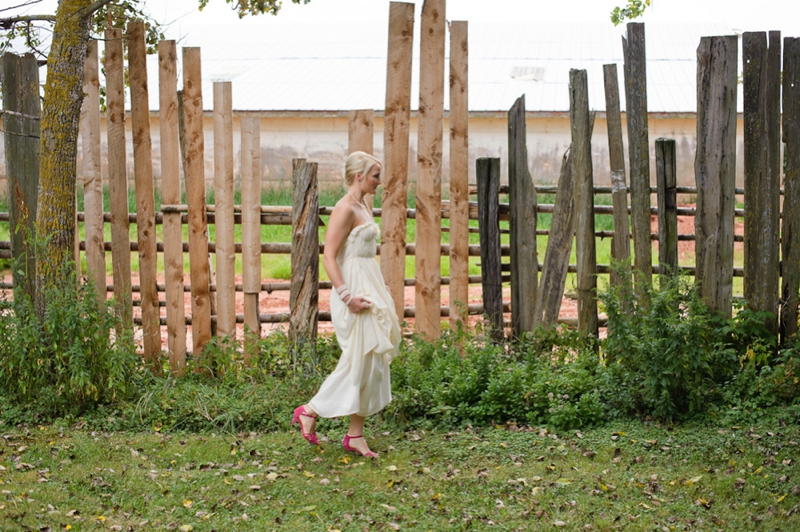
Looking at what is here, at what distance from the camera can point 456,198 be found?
267 inches

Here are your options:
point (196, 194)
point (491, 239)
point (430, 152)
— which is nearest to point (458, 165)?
point (430, 152)

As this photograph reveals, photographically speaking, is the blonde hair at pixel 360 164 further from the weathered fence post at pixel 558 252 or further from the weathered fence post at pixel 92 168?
the weathered fence post at pixel 92 168

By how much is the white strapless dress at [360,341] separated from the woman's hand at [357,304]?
0.05 m

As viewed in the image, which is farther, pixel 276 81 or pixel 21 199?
pixel 276 81

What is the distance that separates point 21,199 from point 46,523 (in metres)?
3.31

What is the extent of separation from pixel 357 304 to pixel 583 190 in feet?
7.69

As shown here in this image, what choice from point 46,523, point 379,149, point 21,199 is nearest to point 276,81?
point 379,149

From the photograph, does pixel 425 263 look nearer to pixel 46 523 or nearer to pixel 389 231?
pixel 389 231

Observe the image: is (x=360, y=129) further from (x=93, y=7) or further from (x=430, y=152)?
(x=93, y=7)

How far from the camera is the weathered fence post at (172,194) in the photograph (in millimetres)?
6789

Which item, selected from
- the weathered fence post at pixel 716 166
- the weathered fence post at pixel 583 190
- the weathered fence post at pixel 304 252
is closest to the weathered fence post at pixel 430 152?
the weathered fence post at pixel 304 252

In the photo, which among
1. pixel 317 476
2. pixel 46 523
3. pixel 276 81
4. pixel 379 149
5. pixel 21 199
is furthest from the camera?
pixel 276 81

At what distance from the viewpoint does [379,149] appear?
1961 cm

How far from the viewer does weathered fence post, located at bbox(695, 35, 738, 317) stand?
6.12m
